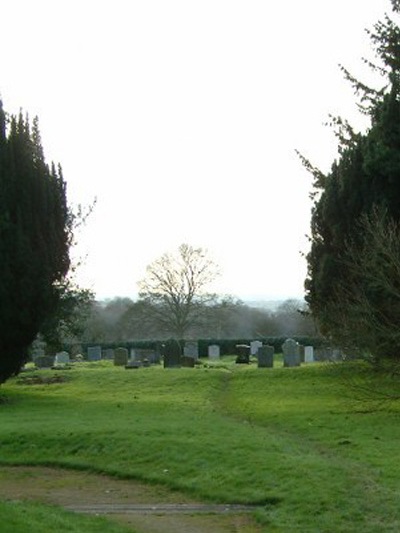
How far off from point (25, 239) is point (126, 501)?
14.8m

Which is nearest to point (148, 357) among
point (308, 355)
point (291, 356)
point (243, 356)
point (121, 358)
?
point (121, 358)

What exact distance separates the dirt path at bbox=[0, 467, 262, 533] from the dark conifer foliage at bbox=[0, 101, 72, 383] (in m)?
10.6

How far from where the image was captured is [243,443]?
50.6ft

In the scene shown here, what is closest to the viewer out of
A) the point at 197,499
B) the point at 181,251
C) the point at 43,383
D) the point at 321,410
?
the point at 197,499

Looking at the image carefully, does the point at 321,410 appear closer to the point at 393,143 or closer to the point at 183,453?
the point at 183,453

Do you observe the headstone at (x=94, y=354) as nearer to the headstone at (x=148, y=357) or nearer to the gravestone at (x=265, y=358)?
the headstone at (x=148, y=357)

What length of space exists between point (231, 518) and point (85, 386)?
20.1 metres

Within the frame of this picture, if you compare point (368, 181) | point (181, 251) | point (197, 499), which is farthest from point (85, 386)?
point (181, 251)

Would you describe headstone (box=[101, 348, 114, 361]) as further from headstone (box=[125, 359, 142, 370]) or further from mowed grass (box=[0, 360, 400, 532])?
mowed grass (box=[0, 360, 400, 532])

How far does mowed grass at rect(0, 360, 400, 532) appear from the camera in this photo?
11.4m

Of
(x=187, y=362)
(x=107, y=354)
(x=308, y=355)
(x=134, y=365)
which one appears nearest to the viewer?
(x=134, y=365)

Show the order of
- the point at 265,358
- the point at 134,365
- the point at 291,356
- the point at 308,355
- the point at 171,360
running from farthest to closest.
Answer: the point at 308,355 < the point at 134,365 < the point at 171,360 < the point at 291,356 < the point at 265,358

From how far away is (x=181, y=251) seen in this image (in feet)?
253

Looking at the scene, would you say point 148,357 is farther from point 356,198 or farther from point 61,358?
point 356,198
